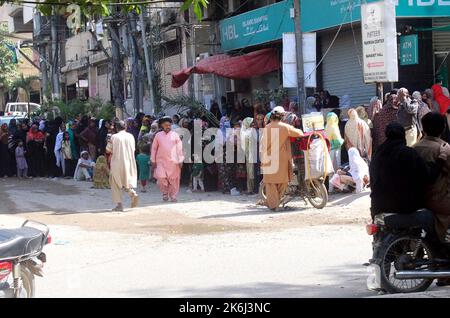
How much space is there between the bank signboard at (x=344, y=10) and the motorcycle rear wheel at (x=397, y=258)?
33.5 ft

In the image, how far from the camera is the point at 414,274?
22.6 ft

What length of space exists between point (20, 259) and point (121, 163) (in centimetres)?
822

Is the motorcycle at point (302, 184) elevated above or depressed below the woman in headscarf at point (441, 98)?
below

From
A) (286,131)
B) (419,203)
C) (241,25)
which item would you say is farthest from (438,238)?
(241,25)

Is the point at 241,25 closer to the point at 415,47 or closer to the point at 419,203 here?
the point at 415,47

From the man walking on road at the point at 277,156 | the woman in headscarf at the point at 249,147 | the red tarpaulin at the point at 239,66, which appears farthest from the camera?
the red tarpaulin at the point at 239,66

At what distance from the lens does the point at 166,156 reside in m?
15.6

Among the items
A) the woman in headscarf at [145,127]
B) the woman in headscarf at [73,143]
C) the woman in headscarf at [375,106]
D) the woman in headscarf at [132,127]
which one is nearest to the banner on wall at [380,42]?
the woman in headscarf at [375,106]

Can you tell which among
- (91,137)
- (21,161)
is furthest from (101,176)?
(21,161)

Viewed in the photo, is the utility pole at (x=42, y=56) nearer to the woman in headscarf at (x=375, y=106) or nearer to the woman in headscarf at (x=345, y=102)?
the woman in headscarf at (x=345, y=102)

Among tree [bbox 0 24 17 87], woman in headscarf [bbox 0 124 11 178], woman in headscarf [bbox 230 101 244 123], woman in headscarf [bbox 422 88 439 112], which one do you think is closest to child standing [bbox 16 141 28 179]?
woman in headscarf [bbox 0 124 11 178]

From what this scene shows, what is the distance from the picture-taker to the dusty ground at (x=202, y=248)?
7.84m

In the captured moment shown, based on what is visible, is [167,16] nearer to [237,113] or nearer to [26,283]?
[237,113]
